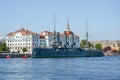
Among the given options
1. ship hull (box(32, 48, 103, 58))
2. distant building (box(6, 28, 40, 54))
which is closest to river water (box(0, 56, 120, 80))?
ship hull (box(32, 48, 103, 58))

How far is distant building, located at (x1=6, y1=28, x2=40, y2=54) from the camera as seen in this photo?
164 metres

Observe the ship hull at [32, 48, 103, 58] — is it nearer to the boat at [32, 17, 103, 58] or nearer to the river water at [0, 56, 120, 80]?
the boat at [32, 17, 103, 58]

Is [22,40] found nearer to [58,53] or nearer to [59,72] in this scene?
[58,53]

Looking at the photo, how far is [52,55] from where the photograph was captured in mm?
129750

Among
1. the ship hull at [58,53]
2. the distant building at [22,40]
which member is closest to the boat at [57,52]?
the ship hull at [58,53]

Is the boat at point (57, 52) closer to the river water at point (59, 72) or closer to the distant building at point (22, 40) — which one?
the distant building at point (22, 40)

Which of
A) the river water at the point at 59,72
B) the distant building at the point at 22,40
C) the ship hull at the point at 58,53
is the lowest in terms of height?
the river water at the point at 59,72

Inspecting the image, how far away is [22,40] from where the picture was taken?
165 meters

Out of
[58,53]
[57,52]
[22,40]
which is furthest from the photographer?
[22,40]

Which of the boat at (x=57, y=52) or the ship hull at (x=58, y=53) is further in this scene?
the boat at (x=57, y=52)

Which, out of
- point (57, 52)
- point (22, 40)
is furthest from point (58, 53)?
point (22, 40)

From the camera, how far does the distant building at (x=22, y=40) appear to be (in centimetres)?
16388

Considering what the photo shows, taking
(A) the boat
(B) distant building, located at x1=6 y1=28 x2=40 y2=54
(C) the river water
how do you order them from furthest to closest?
(B) distant building, located at x1=6 y1=28 x2=40 y2=54
(A) the boat
(C) the river water

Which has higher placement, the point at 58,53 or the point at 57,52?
the point at 57,52
